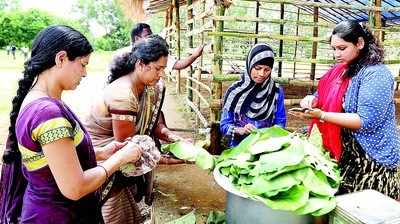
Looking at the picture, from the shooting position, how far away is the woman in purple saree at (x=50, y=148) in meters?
1.28

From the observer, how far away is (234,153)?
1683 mm

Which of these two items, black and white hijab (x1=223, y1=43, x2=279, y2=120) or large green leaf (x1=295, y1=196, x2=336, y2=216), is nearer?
large green leaf (x1=295, y1=196, x2=336, y2=216)

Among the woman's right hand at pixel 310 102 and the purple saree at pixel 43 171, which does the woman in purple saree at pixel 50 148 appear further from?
the woman's right hand at pixel 310 102

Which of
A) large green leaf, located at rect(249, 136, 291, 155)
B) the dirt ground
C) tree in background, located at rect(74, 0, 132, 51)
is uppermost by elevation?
tree in background, located at rect(74, 0, 132, 51)

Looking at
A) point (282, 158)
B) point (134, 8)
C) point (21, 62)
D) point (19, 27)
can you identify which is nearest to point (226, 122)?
point (282, 158)

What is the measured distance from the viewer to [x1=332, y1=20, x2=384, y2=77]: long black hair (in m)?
2.01

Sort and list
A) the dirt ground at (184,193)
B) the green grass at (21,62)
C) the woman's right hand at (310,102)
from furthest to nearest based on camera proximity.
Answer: the green grass at (21,62), the dirt ground at (184,193), the woman's right hand at (310,102)

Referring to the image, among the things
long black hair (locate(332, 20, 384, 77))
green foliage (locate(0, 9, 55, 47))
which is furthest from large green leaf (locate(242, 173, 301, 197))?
green foliage (locate(0, 9, 55, 47))

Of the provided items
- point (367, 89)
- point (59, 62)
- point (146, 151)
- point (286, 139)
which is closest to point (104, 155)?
point (146, 151)

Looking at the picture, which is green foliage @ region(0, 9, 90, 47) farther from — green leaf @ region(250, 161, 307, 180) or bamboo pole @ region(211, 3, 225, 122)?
green leaf @ region(250, 161, 307, 180)

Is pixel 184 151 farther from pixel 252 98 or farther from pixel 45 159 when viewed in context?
pixel 252 98

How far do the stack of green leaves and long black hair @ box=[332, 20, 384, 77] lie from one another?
28.7 inches

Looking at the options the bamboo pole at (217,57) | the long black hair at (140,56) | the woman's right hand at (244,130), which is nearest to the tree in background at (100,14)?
the bamboo pole at (217,57)

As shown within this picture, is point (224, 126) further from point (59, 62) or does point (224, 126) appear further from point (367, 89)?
point (59, 62)
